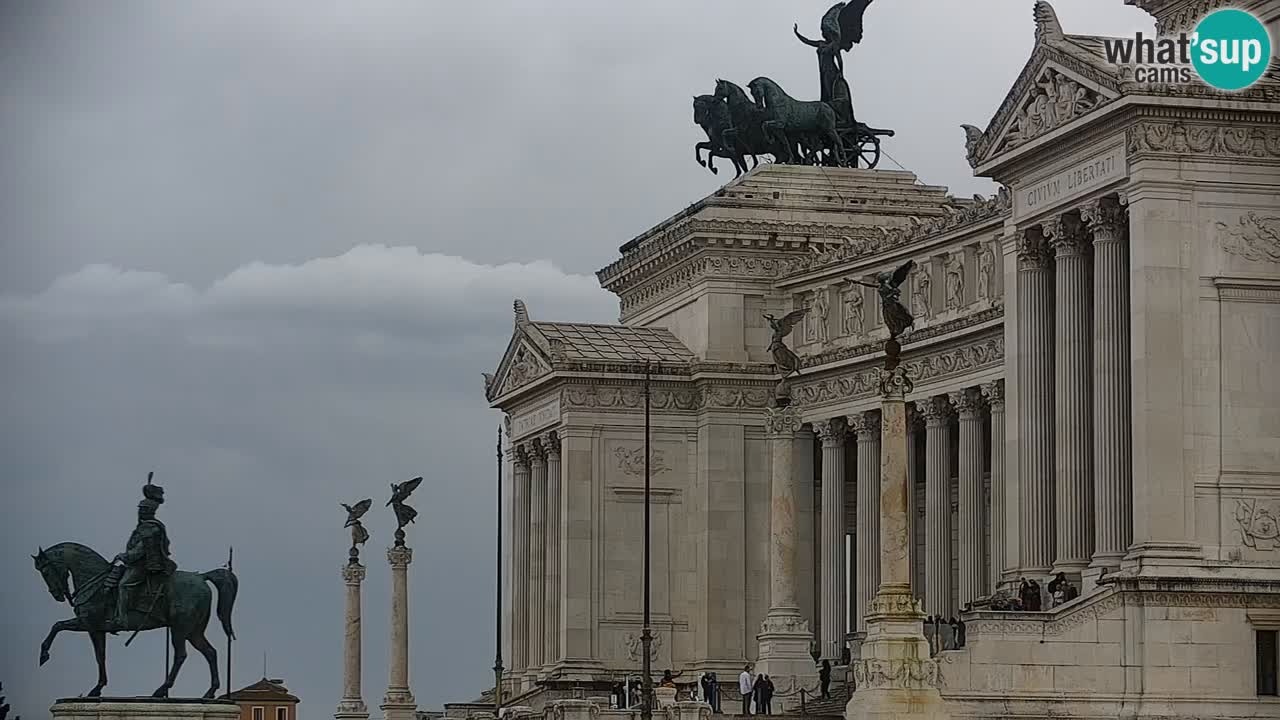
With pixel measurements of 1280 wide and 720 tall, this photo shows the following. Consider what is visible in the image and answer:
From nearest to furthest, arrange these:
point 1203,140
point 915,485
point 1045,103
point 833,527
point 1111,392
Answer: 1. point 1203,140
2. point 1111,392
3. point 1045,103
4. point 833,527
5. point 915,485

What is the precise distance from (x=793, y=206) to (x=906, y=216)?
13.2 ft

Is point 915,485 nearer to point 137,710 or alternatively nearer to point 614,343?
point 614,343

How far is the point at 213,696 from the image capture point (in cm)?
7625

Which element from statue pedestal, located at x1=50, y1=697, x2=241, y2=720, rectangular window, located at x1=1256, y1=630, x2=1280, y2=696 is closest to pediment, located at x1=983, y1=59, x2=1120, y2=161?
rectangular window, located at x1=1256, y1=630, x2=1280, y2=696

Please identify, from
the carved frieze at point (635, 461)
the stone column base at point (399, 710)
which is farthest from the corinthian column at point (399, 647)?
the carved frieze at point (635, 461)

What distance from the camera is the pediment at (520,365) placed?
113500 mm

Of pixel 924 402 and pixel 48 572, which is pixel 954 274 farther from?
pixel 48 572

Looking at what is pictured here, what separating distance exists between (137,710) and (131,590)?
298cm

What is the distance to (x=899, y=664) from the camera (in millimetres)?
65188

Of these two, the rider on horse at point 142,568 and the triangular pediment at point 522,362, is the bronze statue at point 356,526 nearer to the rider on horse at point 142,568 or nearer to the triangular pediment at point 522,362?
the triangular pediment at point 522,362

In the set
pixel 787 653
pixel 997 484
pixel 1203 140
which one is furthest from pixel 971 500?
pixel 1203 140

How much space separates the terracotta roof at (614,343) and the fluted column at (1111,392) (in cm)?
3451

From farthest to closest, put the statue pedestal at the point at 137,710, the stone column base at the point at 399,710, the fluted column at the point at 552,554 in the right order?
the stone column base at the point at 399,710 → the fluted column at the point at 552,554 → the statue pedestal at the point at 137,710

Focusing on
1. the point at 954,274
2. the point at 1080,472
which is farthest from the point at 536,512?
the point at 1080,472
